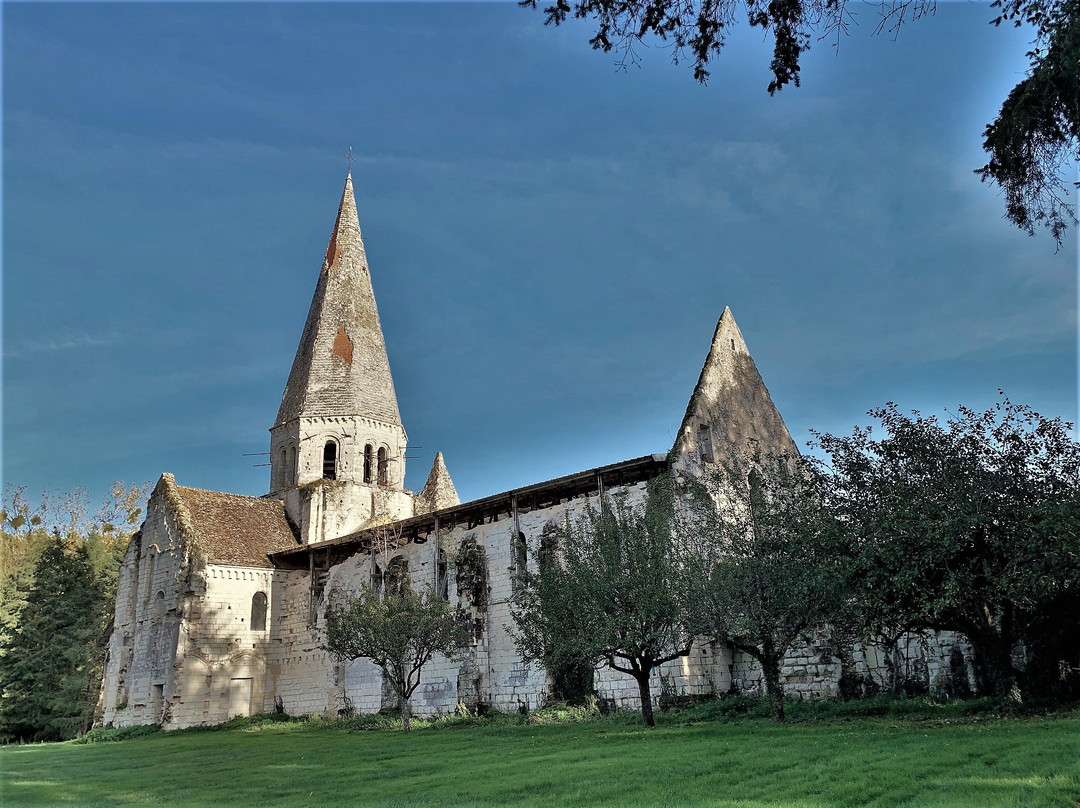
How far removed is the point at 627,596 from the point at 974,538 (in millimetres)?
6993

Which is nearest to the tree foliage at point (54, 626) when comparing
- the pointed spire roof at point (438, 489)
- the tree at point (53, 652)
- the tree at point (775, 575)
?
the tree at point (53, 652)

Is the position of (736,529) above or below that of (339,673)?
above

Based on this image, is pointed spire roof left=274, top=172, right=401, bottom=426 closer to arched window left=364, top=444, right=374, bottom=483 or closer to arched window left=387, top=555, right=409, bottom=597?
arched window left=364, top=444, right=374, bottom=483

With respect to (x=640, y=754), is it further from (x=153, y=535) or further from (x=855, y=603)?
(x=153, y=535)

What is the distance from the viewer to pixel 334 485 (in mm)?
38500

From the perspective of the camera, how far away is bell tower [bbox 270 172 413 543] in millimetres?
38531

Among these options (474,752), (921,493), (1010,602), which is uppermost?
(921,493)

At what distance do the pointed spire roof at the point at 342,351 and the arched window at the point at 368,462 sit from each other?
Answer: 5.40 ft

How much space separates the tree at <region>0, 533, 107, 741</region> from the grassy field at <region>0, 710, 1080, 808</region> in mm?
20987

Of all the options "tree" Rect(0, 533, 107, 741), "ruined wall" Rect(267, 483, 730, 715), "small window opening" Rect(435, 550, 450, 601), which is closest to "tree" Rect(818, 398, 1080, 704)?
"ruined wall" Rect(267, 483, 730, 715)

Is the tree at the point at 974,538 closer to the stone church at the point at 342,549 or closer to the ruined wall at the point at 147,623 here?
the stone church at the point at 342,549

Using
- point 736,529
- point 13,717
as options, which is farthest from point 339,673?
point 736,529

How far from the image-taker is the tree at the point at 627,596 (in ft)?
57.5

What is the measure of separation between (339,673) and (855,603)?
23.2 m
